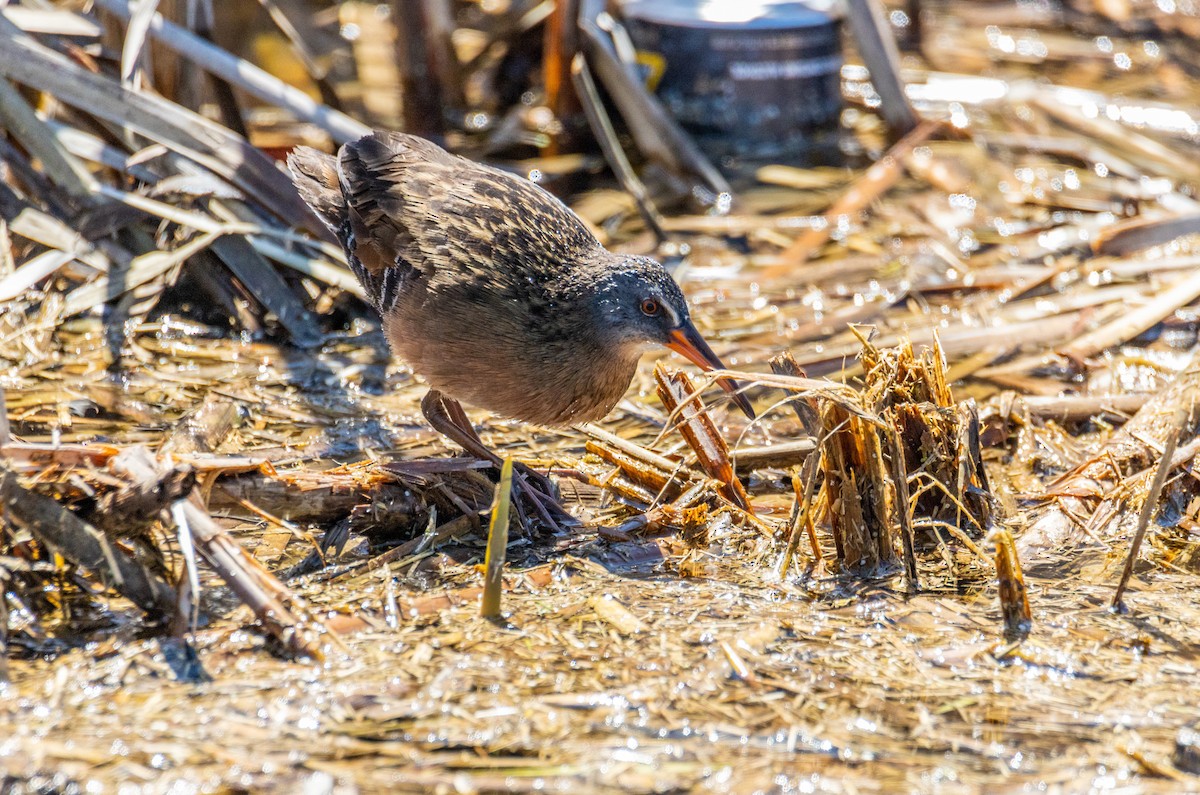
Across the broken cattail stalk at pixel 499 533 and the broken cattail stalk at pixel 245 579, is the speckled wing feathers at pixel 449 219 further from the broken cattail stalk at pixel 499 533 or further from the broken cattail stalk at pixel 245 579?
the broken cattail stalk at pixel 245 579

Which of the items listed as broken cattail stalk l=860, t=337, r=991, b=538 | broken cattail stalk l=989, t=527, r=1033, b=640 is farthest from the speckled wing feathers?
broken cattail stalk l=989, t=527, r=1033, b=640

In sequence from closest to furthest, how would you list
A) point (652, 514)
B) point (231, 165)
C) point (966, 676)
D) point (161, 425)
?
point (966, 676) → point (652, 514) → point (161, 425) → point (231, 165)

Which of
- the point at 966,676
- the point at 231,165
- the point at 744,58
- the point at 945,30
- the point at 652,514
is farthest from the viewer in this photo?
the point at 945,30

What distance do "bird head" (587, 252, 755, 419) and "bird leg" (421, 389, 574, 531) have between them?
0.49m

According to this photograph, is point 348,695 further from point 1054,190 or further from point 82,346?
point 1054,190

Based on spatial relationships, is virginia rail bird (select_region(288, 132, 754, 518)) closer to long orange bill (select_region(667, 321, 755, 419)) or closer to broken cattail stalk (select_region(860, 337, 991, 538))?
long orange bill (select_region(667, 321, 755, 419))

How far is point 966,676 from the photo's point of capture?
293 cm

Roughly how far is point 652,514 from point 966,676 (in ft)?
3.50

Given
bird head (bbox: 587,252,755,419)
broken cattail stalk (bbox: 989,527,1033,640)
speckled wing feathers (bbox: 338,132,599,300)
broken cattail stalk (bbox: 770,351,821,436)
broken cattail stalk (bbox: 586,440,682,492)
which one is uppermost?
speckled wing feathers (bbox: 338,132,599,300)

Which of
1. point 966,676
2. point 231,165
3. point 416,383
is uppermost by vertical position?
point 231,165

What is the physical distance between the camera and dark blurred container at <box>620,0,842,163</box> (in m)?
7.12

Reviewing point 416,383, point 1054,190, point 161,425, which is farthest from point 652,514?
point 1054,190

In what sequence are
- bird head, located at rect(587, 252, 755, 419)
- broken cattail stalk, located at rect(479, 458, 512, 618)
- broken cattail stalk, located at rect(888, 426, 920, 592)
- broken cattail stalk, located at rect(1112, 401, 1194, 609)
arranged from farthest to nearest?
bird head, located at rect(587, 252, 755, 419) → broken cattail stalk, located at rect(888, 426, 920, 592) → broken cattail stalk, located at rect(479, 458, 512, 618) → broken cattail stalk, located at rect(1112, 401, 1194, 609)

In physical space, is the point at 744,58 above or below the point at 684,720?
above
